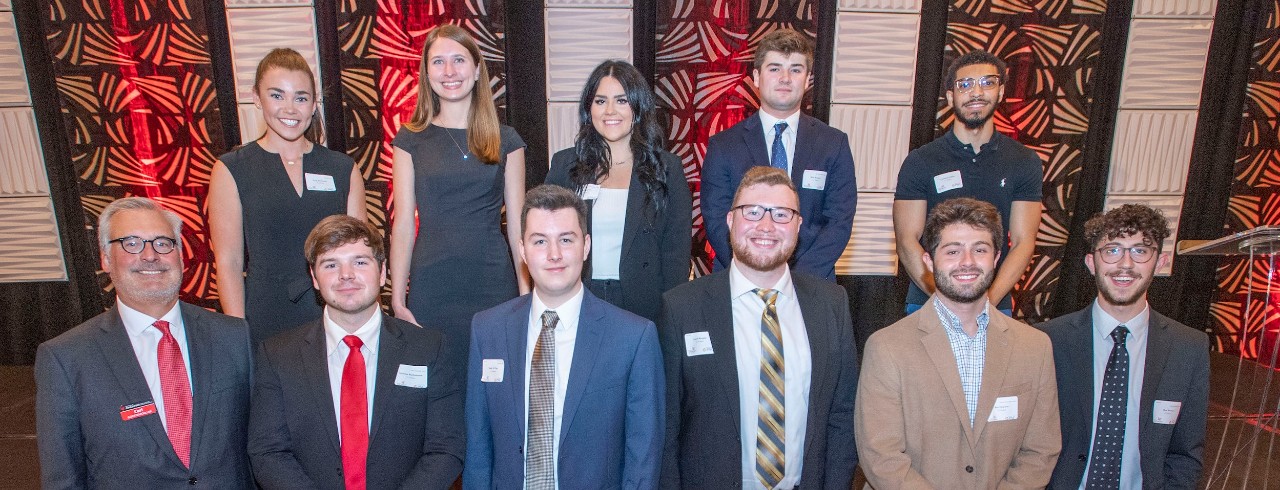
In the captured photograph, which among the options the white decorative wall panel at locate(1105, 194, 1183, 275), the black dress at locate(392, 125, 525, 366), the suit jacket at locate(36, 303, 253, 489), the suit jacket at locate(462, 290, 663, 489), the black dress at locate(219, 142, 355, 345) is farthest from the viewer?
the white decorative wall panel at locate(1105, 194, 1183, 275)

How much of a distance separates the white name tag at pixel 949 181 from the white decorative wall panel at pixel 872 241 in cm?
185

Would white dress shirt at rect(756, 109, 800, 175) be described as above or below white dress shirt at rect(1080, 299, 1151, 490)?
above

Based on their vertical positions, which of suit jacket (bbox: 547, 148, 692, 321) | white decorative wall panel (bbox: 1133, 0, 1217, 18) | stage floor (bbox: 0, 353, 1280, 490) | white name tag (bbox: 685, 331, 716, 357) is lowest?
stage floor (bbox: 0, 353, 1280, 490)

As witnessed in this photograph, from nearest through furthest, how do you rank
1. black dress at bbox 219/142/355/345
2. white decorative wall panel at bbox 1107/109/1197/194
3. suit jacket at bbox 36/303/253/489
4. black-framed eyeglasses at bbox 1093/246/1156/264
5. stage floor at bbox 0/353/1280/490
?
suit jacket at bbox 36/303/253/489 < black-framed eyeglasses at bbox 1093/246/1156/264 < black dress at bbox 219/142/355/345 < stage floor at bbox 0/353/1280/490 < white decorative wall panel at bbox 1107/109/1197/194

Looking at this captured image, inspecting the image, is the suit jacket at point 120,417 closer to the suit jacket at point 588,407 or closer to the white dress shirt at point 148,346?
the white dress shirt at point 148,346

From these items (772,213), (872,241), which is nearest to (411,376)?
(772,213)

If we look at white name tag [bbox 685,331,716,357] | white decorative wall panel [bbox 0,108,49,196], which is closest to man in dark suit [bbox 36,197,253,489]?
white name tag [bbox 685,331,716,357]

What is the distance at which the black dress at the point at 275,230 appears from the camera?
Result: 2.72m

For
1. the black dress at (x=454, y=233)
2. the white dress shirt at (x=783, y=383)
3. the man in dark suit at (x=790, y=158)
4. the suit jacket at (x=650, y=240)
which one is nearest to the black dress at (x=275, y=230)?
the black dress at (x=454, y=233)

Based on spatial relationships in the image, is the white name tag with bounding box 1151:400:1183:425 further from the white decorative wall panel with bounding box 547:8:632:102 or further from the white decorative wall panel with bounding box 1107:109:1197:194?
the white decorative wall panel with bounding box 547:8:632:102

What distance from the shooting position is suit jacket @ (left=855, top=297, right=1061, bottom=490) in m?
2.12

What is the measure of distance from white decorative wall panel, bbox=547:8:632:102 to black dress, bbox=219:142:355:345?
7.03 feet

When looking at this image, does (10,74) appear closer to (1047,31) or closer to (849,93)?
(849,93)

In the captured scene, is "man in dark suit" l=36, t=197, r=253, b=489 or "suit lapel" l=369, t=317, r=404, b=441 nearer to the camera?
"man in dark suit" l=36, t=197, r=253, b=489
